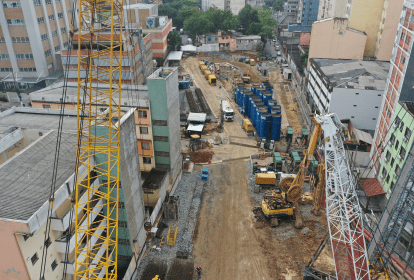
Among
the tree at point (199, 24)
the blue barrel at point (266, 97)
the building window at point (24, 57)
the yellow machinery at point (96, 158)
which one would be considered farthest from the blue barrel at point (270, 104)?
the tree at point (199, 24)

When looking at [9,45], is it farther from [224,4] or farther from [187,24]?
[224,4]

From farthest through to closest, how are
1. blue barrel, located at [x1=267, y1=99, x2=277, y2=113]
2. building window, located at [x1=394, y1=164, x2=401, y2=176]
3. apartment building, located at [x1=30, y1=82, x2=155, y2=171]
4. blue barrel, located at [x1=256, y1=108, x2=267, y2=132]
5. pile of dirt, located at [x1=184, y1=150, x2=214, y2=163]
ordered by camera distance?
blue barrel, located at [x1=267, y1=99, x2=277, y2=113]
blue barrel, located at [x1=256, y1=108, x2=267, y2=132]
pile of dirt, located at [x1=184, y1=150, x2=214, y2=163]
apartment building, located at [x1=30, y1=82, x2=155, y2=171]
building window, located at [x1=394, y1=164, x2=401, y2=176]

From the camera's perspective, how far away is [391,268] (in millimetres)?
27344

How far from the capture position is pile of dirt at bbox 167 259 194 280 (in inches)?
1056

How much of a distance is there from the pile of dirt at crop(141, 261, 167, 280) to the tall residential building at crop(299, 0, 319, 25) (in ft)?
387

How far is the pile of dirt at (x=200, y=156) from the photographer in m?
45.0

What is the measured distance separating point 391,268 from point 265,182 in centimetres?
1543

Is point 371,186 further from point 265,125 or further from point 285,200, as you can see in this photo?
point 265,125

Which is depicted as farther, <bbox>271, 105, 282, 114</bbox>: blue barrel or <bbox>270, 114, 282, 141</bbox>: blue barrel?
<bbox>271, 105, 282, 114</bbox>: blue barrel

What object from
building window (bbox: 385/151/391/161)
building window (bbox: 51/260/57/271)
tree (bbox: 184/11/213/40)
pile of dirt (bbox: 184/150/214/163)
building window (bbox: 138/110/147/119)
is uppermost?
tree (bbox: 184/11/213/40)

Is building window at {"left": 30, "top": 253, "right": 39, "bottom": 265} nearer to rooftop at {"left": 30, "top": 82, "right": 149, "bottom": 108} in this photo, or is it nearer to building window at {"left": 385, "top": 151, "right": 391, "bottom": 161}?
rooftop at {"left": 30, "top": 82, "right": 149, "bottom": 108}

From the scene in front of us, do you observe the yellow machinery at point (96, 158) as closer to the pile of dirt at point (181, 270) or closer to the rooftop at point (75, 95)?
the pile of dirt at point (181, 270)

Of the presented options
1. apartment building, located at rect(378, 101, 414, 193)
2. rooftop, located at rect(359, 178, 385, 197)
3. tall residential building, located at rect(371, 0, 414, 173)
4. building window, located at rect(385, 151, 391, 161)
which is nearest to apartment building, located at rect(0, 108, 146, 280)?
rooftop, located at rect(359, 178, 385, 197)

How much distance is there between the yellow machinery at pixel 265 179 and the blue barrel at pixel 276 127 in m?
11.9
